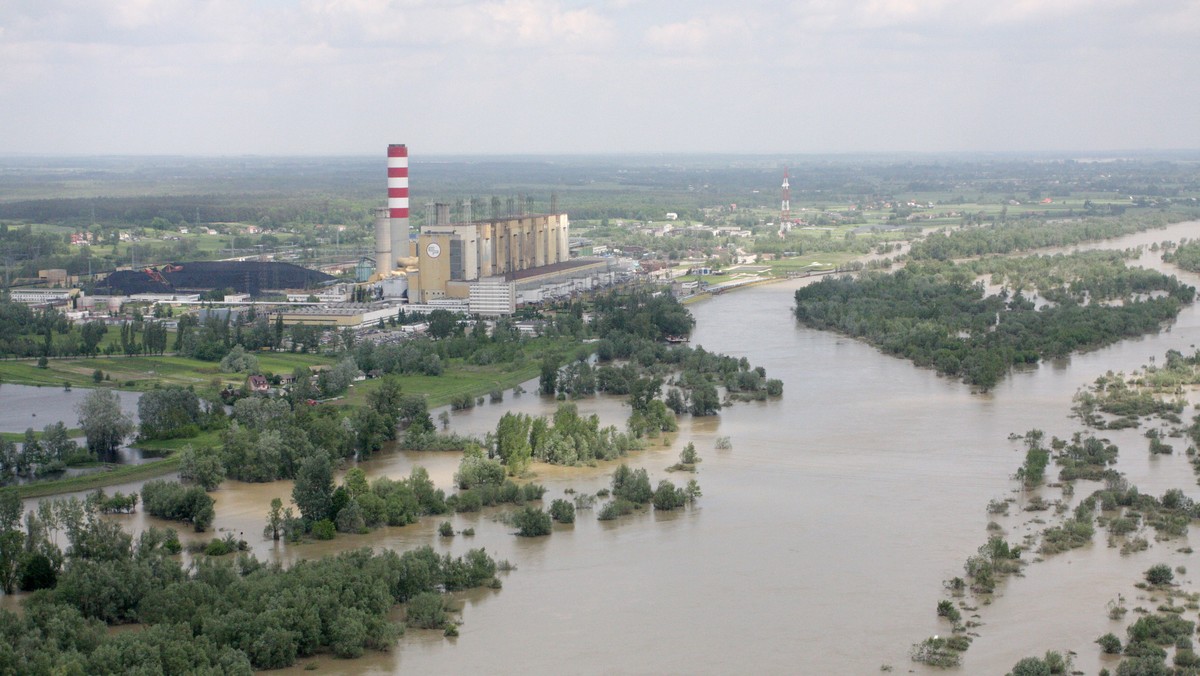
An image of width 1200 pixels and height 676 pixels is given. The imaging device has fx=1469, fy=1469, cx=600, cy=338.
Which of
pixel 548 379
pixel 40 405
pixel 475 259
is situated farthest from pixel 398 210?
pixel 40 405

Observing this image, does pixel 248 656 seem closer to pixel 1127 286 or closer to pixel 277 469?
pixel 277 469

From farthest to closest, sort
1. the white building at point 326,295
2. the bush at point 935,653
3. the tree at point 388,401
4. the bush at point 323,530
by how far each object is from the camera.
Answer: the white building at point 326,295, the tree at point 388,401, the bush at point 323,530, the bush at point 935,653

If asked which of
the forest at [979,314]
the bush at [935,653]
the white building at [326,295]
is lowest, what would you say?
the bush at [935,653]

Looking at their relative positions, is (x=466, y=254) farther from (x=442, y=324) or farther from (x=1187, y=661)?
(x=1187, y=661)

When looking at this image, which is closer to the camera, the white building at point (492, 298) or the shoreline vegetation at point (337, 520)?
the shoreline vegetation at point (337, 520)

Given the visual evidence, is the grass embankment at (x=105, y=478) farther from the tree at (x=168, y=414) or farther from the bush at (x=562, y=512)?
A: the bush at (x=562, y=512)

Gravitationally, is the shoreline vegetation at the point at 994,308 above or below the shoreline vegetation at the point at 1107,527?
above

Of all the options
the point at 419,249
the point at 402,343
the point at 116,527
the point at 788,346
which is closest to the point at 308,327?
the point at 402,343

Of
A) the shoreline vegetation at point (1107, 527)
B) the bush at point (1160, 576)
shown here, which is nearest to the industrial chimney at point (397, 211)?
the shoreline vegetation at point (1107, 527)
